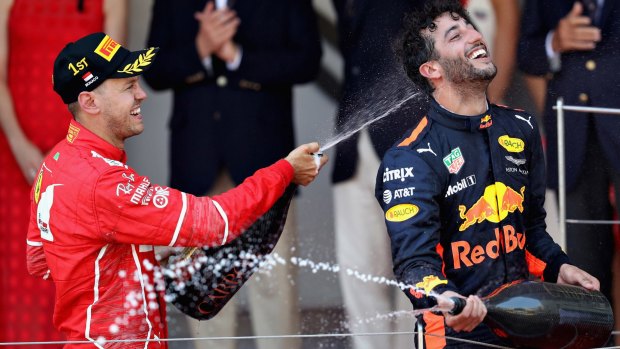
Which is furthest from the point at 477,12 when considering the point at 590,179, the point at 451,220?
the point at 451,220

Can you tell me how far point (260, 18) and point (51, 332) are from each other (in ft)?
5.23

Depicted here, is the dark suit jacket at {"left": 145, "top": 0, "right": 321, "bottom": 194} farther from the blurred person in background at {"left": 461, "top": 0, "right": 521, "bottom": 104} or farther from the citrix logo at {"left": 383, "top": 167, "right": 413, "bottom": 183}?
the citrix logo at {"left": 383, "top": 167, "right": 413, "bottom": 183}

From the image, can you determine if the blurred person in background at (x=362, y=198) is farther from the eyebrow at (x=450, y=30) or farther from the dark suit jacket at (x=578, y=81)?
the eyebrow at (x=450, y=30)

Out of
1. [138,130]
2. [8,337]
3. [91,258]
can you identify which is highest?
[138,130]

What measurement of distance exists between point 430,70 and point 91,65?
1029 mm

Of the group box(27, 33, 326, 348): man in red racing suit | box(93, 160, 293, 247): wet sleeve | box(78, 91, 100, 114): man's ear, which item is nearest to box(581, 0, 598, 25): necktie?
box(27, 33, 326, 348): man in red racing suit

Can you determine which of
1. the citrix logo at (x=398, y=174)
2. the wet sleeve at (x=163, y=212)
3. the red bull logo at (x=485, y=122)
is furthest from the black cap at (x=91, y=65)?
the red bull logo at (x=485, y=122)

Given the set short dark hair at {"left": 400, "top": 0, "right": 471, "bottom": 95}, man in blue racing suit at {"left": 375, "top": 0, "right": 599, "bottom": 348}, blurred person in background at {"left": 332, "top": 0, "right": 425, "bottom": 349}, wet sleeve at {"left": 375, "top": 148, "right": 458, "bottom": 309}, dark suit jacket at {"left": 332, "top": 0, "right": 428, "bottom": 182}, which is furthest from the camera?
blurred person in background at {"left": 332, "top": 0, "right": 425, "bottom": 349}

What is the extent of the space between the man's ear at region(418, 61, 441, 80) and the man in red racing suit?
508mm

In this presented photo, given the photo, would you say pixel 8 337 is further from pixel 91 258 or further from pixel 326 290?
pixel 91 258

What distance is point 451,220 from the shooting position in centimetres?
352

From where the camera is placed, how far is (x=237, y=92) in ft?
16.7

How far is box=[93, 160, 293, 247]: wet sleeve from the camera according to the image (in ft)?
11.1

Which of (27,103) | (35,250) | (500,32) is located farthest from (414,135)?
(27,103)
